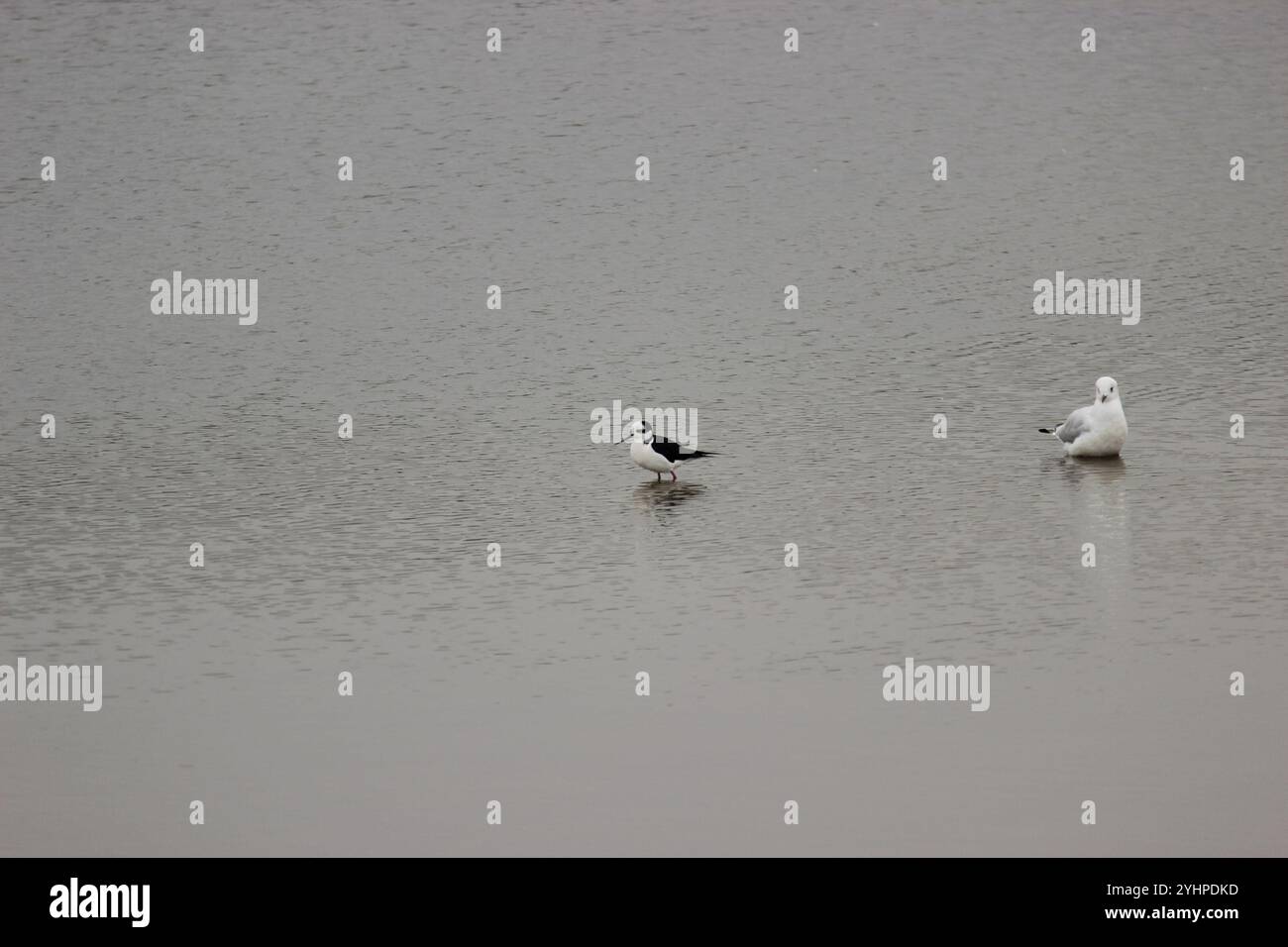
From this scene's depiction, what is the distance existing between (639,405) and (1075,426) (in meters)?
4.29

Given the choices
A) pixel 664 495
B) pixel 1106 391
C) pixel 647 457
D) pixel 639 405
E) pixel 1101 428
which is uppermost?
pixel 639 405

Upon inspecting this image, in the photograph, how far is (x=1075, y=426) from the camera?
17.9 m

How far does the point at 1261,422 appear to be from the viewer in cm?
1880

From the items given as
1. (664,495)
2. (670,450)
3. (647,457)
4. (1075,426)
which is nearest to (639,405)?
(670,450)

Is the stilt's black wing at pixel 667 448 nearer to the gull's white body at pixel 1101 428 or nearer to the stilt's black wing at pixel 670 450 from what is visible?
the stilt's black wing at pixel 670 450

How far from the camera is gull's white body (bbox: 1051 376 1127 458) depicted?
17.7m

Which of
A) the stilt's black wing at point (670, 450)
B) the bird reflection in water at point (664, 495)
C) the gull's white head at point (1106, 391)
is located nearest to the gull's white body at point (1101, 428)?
the gull's white head at point (1106, 391)

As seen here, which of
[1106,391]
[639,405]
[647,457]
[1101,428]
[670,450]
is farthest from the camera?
[639,405]

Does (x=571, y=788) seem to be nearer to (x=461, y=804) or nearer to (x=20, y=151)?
(x=461, y=804)

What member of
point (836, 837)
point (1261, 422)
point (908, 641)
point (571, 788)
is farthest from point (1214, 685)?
point (1261, 422)

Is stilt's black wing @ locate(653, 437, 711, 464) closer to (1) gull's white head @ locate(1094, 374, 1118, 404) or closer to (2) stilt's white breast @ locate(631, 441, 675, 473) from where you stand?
(2) stilt's white breast @ locate(631, 441, 675, 473)

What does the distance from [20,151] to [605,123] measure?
26.4 ft

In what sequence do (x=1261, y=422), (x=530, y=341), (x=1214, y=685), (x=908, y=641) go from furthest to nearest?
(x=530, y=341) < (x=1261, y=422) < (x=908, y=641) < (x=1214, y=685)

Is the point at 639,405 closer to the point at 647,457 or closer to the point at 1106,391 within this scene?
the point at 647,457
